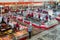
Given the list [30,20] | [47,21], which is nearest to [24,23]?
[30,20]

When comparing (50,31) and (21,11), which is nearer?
(50,31)

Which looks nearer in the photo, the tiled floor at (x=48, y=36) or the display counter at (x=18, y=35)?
the display counter at (x=18, y=35)

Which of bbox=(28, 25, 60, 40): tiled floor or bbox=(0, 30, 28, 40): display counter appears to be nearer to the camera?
bbox=(0, 30, 28, 40): display counter

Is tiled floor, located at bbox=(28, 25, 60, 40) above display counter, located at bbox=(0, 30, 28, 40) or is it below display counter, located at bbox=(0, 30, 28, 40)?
below

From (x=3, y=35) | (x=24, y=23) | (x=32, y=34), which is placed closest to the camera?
(x=3, y=35)

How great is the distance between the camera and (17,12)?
2.75 m

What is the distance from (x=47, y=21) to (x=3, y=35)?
109 cm

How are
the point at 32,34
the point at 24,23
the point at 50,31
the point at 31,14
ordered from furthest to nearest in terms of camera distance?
1. the point at 31,14
2. the point at 24,23
3. the point at 50,31
4. the point at 32,34

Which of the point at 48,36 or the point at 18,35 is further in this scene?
the point at 48,36

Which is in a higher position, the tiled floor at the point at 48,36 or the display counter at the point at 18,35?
the display counter at the point at 18,35

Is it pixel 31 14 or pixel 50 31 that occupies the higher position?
pixel 31 14

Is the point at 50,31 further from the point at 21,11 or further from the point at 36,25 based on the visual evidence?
the point at 21,11

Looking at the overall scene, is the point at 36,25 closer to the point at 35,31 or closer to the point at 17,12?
the point at 35,31

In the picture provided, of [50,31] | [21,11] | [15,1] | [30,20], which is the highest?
[15,1]
